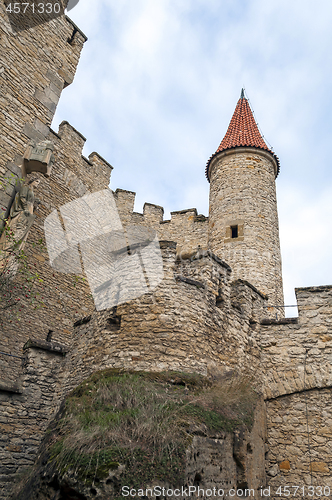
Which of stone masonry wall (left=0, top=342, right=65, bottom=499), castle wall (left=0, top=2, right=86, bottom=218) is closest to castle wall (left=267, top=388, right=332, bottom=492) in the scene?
stone masonry wall (left=0, top=342, right=65, bottom=499)

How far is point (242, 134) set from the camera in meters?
12.5

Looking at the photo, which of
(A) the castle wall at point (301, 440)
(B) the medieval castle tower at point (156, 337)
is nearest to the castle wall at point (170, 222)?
(B) the medieval castle tower at point (156, 337)

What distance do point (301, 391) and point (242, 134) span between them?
842 cm

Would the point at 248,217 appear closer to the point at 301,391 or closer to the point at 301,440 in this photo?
the point at 301,391

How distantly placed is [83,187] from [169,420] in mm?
9356

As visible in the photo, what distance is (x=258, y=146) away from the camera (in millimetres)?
11844

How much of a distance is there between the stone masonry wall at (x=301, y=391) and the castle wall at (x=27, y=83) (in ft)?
18.0

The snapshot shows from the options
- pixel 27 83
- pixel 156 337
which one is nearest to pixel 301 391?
→ pixel 156 337

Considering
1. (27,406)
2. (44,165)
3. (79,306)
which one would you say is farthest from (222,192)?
(27,406)

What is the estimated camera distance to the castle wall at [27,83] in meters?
6.61

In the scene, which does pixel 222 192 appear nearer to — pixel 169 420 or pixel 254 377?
pixel 254 377

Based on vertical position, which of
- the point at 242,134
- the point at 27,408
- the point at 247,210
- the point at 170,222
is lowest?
the point at 27,408

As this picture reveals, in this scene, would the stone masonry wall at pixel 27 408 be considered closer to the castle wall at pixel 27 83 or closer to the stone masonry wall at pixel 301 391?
the castle wall at pixel 27 83

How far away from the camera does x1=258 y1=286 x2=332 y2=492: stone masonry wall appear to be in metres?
6.20
